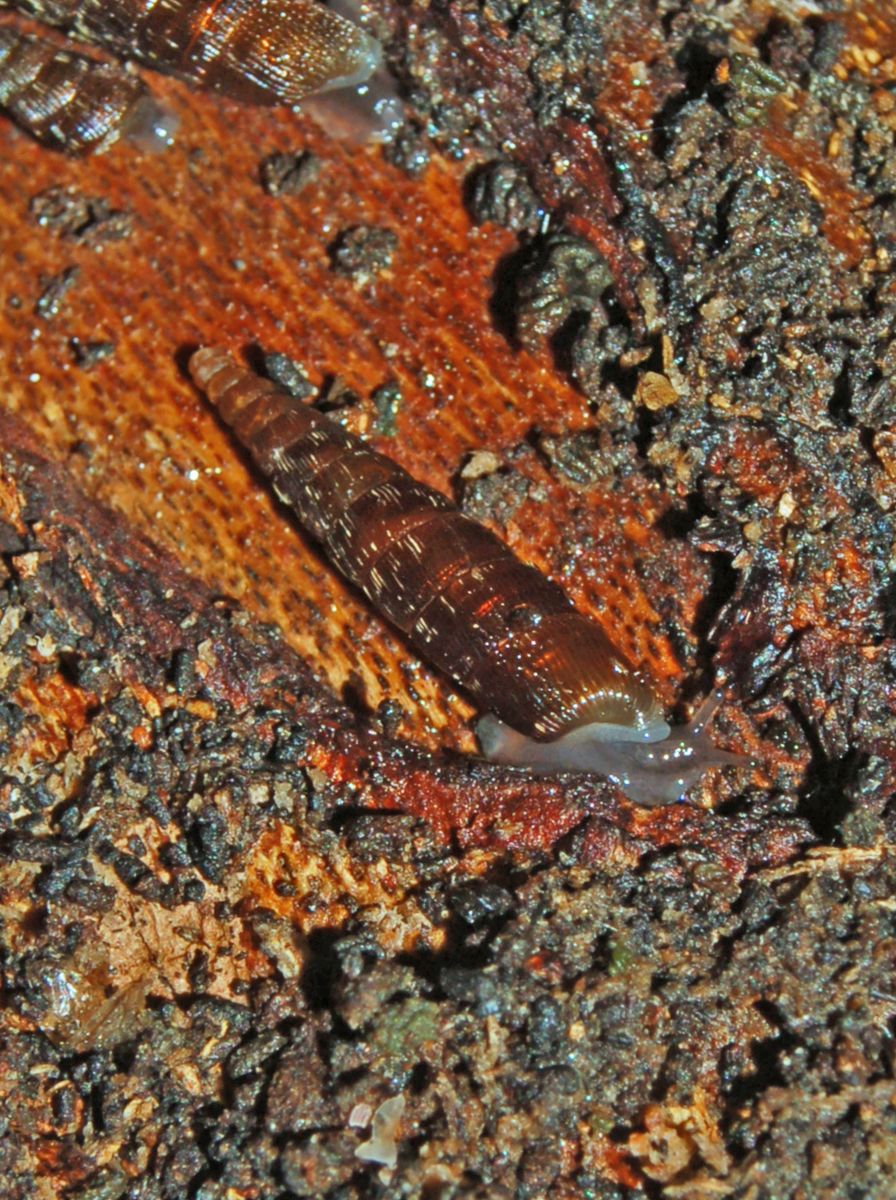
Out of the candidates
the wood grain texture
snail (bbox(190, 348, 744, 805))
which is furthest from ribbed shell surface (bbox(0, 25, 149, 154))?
snail (bbox(190, 348, 744, 805))

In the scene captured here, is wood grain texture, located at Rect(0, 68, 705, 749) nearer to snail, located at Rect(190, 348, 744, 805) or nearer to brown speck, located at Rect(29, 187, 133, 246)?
brown speck, located at Rect(29, 187, 133, 246)

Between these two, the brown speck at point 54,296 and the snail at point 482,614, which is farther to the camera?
the brown speck at point 54,296

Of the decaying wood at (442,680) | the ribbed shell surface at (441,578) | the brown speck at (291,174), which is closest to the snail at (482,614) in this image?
the ribbed shell surface at (441,578)

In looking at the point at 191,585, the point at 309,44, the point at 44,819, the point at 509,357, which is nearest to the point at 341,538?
the point at 191,585

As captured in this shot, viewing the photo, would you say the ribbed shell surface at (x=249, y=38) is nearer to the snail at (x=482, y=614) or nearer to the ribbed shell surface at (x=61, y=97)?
the ribbed shell surface at (x=61, y=97)

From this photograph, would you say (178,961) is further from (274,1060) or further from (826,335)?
(826,335)

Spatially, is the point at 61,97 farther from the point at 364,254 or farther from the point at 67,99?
the point at 364,254
